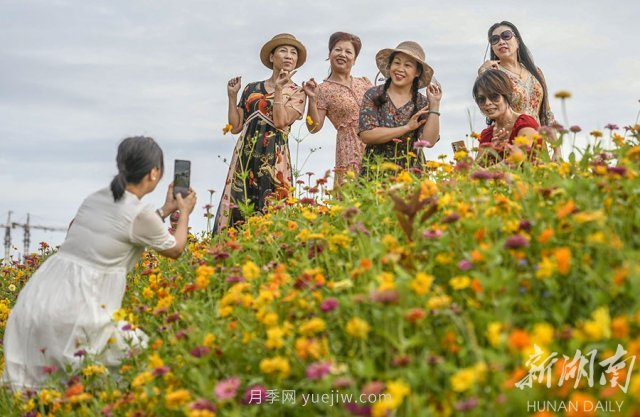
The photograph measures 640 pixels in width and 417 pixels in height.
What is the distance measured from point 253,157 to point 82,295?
10.6 ft

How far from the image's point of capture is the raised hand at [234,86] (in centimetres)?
676

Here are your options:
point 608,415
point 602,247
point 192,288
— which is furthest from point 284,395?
point 602,247

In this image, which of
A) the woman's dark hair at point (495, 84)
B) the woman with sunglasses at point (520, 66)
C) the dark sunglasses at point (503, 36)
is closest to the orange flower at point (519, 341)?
the woman's dark hair at point (495, 84)

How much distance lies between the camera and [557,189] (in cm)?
323

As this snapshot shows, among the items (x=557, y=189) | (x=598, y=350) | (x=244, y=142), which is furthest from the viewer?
(x=244, y=142)

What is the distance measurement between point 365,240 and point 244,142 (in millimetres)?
3768

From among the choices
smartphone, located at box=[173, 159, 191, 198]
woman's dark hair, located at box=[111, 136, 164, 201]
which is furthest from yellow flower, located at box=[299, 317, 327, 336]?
smartphone, located at box=[173, 159, 191, 198]

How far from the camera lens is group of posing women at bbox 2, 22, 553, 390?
3.77 meters

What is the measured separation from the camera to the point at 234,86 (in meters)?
6.77

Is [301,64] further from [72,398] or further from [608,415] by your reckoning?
[608,415]

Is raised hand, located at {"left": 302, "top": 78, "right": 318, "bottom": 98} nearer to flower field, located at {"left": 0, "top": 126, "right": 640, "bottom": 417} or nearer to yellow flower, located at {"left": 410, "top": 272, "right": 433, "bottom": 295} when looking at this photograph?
flower field, located at {"left": 0, "top": 126, "right": 640, "bottom": 417}

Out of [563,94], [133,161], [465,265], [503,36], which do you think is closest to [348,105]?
[503,36]

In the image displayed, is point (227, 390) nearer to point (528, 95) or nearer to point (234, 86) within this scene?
point (234, 86)

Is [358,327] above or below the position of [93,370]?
above
